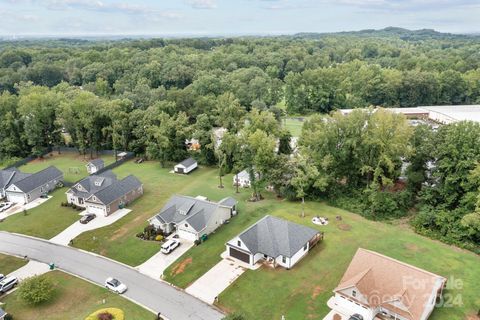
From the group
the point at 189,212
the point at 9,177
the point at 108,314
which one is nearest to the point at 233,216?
the point at 189,212

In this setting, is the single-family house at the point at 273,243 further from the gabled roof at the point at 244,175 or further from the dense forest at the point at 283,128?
the gabled roof at the point at 244,175

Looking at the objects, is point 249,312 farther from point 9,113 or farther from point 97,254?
point 9,113

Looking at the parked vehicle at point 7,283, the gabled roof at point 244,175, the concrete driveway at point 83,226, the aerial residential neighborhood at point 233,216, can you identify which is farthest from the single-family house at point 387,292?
the concrete driveway at point 83,226

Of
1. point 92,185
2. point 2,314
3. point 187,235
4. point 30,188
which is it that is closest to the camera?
point 2,314

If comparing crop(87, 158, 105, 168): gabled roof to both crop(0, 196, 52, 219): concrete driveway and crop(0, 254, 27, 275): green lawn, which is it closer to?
crop(0, 196, 52, 219): concrete driveway

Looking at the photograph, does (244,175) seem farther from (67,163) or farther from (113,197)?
(67,163)

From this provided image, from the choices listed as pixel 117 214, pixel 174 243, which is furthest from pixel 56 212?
pixel 174 243
